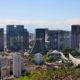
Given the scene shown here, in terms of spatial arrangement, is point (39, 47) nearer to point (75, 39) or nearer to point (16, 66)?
point (75, 39)

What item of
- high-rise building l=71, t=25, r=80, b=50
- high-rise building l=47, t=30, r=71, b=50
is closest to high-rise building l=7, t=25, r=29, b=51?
high-rise building l=47, t=30, r=71, b=50

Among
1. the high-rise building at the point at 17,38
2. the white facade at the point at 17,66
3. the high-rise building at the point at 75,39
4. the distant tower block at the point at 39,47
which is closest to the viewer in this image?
the white facade at the point at 17,66

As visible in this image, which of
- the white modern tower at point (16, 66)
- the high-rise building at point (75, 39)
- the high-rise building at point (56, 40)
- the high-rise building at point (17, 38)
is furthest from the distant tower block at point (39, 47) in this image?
the white modern tower at point (16, 66)

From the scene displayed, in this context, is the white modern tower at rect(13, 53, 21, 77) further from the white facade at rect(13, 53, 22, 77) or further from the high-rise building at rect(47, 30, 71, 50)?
the high-rise building at rect(47, 30, 71, 50)

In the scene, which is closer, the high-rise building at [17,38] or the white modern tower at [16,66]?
the white modern tower at [16,66]

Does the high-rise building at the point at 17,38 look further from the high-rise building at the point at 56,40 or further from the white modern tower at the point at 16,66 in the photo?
the white modern tower at the point at 16,66

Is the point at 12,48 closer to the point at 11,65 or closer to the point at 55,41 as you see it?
the point at 55,41

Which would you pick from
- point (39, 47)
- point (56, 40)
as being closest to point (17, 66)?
point (39, 47)

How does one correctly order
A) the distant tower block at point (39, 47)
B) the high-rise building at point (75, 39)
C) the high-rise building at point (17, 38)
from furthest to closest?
the high-rise building at point (75, 39)
the high-rise building at point (17, 38)
the distant tower block at point (39, 47)

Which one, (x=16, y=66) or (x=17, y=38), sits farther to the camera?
(x=17, y=38)
